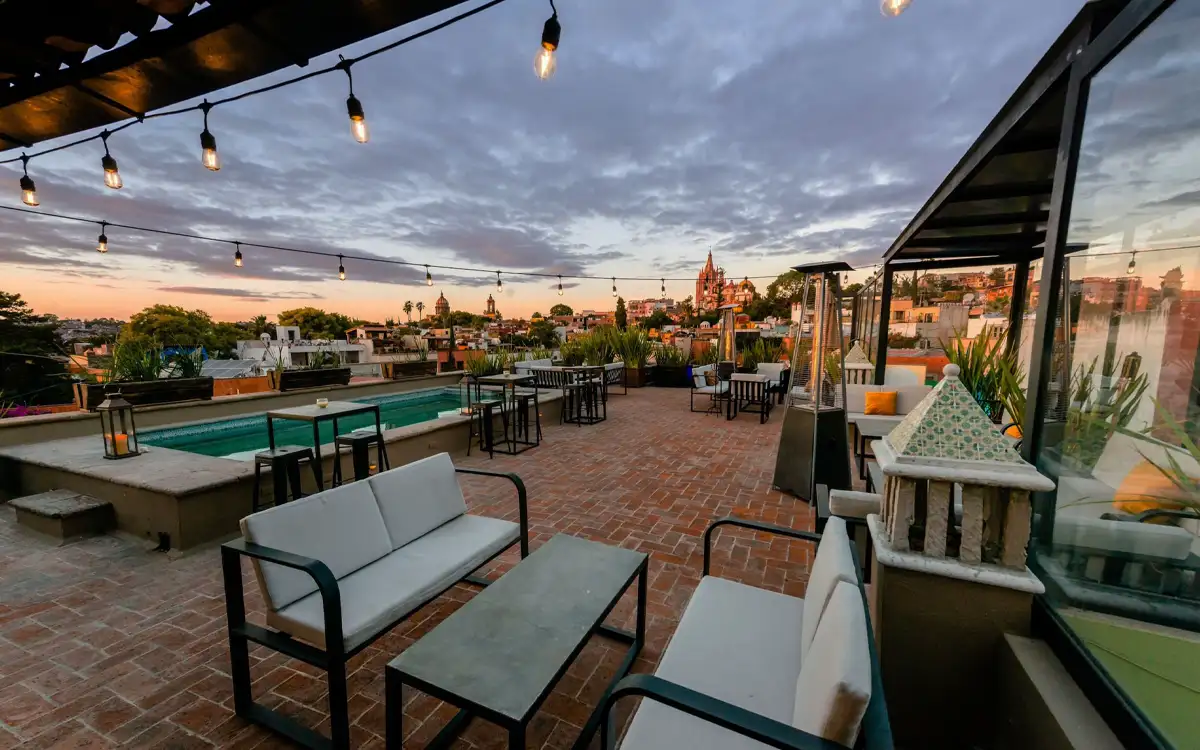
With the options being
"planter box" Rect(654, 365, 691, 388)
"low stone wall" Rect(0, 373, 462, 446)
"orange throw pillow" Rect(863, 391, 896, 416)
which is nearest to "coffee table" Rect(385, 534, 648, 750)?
"orange throw pillow" Rect(863, 391, 896, 416)

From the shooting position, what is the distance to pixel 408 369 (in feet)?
34.2

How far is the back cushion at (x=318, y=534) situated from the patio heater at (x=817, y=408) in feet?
10.2

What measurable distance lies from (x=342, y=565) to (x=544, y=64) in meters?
2.89

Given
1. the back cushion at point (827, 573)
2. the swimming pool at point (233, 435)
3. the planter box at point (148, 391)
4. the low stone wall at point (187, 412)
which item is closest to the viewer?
the back cushion at point (827, 573)

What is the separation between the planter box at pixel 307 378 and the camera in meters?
7.76

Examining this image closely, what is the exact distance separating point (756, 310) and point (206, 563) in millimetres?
41046

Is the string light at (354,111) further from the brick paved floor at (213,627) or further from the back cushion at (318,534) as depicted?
the brick paved floor at (213,627)

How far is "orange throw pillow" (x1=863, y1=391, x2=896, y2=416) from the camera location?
475 cm

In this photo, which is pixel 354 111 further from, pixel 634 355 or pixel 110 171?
pixel 634 355

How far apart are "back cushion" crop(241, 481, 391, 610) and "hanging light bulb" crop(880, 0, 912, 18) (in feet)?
10.7

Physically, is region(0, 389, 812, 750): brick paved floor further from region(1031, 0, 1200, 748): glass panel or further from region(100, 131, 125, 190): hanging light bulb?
region(100, 131, 125, 190): hanging light bulb

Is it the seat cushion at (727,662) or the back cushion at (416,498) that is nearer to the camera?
the seat cushion at (727,662)

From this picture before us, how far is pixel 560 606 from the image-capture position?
156 centimetres

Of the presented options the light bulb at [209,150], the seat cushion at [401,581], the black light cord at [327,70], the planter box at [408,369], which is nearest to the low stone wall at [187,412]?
the planter box at [408,369]
